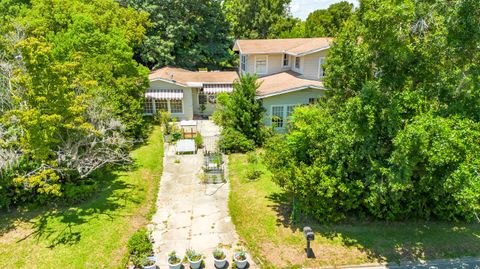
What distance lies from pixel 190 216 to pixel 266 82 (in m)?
17.3

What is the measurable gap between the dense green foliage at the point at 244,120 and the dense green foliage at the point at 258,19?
103 feet

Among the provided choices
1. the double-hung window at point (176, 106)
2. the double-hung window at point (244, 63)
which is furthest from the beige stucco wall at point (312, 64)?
the double-hung window at point (176, 106)

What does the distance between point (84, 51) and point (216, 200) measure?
48.1 ft

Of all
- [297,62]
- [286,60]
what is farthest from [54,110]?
[286,60]

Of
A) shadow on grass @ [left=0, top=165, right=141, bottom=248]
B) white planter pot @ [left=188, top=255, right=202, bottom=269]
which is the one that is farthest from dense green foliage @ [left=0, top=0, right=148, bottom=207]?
white planter pot @ [left=188, top=255, right=202, bottom=269]

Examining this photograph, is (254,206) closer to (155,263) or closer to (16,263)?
(155,263)

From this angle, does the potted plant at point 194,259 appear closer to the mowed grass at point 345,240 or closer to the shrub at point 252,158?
the mowed grass at point 345,240

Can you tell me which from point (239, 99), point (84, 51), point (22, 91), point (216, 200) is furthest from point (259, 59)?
point (22, 91)

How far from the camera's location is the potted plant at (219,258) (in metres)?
12.7

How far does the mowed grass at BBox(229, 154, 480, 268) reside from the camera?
13445mm

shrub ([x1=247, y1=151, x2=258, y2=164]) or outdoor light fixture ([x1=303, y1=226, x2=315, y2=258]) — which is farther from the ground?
shrub ([x1=247, y1=151, x2=258, y2=164])

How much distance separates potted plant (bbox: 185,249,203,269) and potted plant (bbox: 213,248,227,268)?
573 mm

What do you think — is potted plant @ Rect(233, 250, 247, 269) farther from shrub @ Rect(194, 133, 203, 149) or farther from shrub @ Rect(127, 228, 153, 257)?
shrub @ Rect(194, 133, 203, 149)

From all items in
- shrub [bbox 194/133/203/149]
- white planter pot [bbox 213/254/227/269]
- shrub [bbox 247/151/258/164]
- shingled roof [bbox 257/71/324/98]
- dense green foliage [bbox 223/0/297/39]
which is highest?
dense green foliage [bbox 223/0/297/39]
